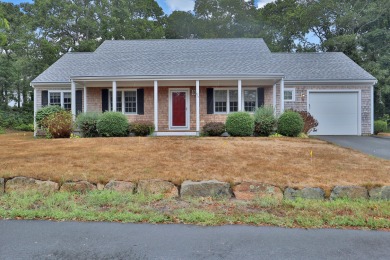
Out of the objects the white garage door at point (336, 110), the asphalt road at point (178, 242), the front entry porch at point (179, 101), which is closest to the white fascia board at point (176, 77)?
the front entry porch at point (179, 101)

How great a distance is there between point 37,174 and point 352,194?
6.25 metres

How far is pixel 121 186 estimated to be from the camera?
235 inches

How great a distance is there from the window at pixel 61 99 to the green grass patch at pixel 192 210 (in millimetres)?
11529

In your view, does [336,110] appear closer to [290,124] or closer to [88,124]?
[290,124]

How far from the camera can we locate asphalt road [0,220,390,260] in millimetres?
3523

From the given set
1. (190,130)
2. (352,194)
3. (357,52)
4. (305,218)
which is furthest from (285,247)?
(357,52)

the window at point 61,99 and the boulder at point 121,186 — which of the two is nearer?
the boulder at point 121,186

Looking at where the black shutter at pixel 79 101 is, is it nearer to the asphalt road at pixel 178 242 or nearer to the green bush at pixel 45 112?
the green bush at pixel 45 112

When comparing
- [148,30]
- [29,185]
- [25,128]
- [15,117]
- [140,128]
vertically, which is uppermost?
[148,30]

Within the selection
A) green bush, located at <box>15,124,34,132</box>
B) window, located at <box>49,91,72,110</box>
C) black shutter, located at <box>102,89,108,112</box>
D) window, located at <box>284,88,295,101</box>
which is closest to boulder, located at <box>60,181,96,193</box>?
black shutter, located at <box>102,89,108,112</box>

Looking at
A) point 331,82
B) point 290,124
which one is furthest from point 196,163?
point 331,82

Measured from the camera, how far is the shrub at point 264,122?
12758mm

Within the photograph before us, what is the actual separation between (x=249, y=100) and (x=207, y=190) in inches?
435

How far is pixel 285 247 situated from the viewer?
12.2 feet
